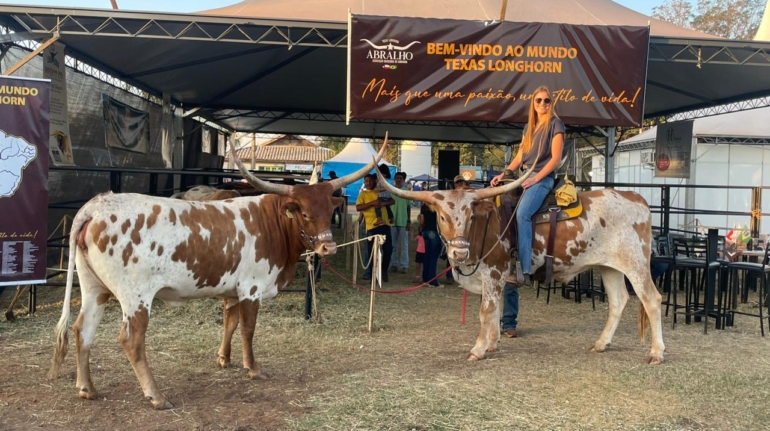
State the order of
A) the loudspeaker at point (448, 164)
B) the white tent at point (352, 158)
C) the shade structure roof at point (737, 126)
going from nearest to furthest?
the shade structure roof at point (737, 126)
the loudspeaker at point (448, 164)
the white tent at point (352, 158)

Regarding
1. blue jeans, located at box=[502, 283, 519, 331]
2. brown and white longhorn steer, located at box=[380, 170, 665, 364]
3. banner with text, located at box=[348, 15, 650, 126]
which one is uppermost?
banner with text, located at box=[348, 15, 650, 126]

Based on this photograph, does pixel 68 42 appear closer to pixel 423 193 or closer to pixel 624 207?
pixel 423 193

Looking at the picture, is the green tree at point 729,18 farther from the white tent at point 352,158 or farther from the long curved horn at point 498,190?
the long curved horn at point 498,190

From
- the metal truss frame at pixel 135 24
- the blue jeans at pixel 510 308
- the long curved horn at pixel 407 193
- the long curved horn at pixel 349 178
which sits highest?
the metal truss frame at pixel 135 24

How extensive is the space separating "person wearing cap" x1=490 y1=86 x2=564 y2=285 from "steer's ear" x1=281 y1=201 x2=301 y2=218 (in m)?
2.09

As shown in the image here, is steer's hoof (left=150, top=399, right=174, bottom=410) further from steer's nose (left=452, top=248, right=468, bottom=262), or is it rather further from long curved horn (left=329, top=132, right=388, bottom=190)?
steer's nose (left=452, top=248, right=468, bottom=262)

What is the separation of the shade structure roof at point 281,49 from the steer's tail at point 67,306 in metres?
4.03

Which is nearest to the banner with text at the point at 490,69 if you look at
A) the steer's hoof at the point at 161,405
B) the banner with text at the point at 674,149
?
the steer's hoof at the point at 161,405

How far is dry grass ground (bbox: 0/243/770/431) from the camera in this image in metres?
3.74

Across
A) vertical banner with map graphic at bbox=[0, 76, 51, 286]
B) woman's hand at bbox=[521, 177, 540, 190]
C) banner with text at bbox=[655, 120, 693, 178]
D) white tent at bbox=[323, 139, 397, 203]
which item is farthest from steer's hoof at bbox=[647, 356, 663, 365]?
white tent at bbox=[323, 139, 397, 203]

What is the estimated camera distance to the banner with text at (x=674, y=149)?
43.3 feet

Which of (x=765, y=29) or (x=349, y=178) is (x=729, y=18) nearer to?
(x=765, y=29)

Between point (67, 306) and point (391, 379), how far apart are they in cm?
238

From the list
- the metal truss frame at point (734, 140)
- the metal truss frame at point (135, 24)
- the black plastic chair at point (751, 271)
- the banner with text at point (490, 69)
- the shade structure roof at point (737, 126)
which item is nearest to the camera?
the black plastic chair at point (751, 271)
